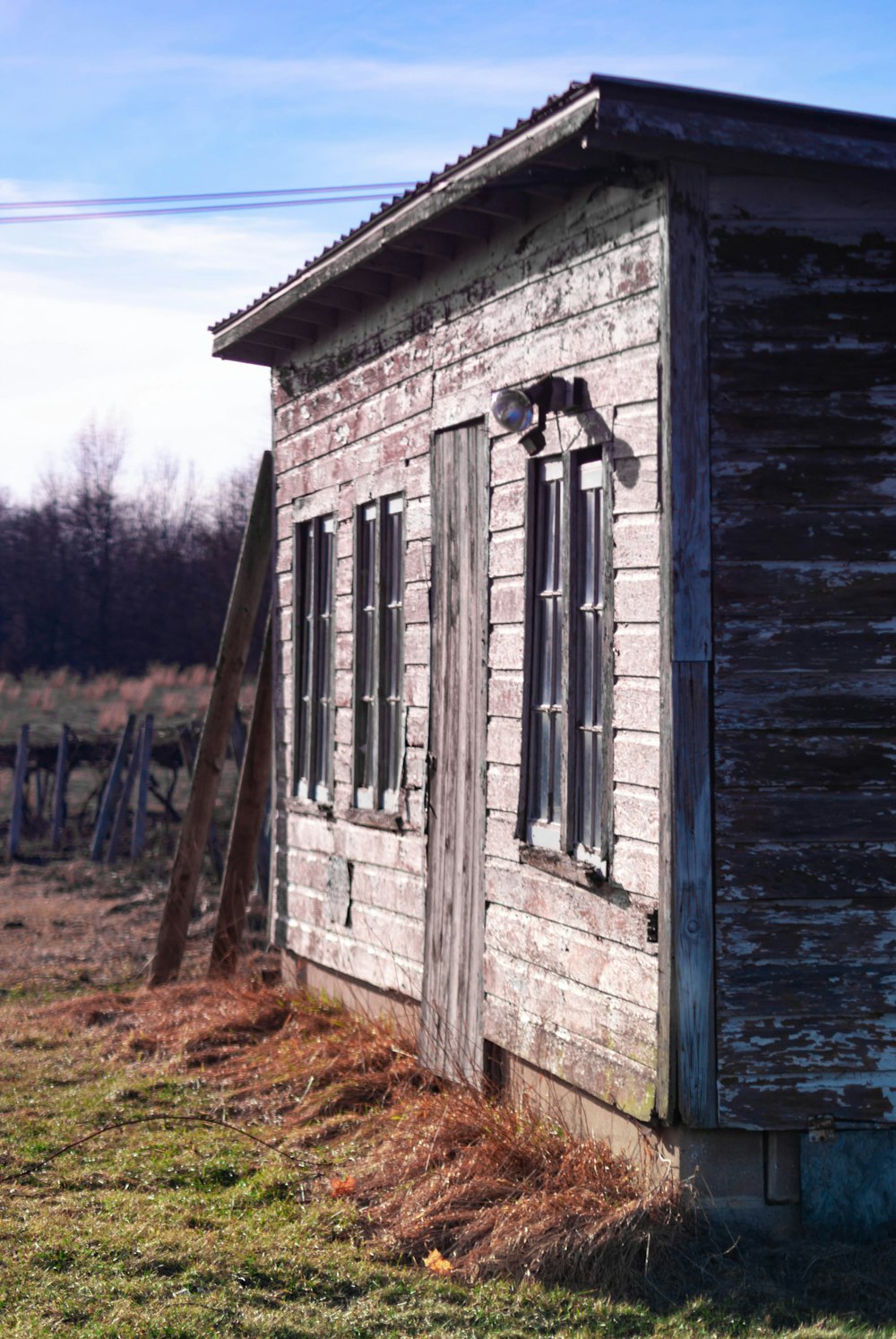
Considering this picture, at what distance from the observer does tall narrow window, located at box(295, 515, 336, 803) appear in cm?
916

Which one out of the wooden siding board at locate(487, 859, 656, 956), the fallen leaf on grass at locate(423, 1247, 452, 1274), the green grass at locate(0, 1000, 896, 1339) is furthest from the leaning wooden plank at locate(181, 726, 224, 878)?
the fallen leaf on grass at locate(423, 1247, 452, 1274)

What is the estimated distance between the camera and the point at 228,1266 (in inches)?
199

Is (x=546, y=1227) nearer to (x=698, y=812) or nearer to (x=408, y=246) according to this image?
(x=698, y=812)

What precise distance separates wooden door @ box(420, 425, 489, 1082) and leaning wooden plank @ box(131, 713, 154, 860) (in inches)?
377

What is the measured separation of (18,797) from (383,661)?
10534 millimetres

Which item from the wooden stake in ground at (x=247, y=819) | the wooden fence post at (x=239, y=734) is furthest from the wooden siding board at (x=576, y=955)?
the wooden fence post at (x=239, y=734)

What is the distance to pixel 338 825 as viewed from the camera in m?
8.71

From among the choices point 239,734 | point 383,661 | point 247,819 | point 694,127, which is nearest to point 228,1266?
point 383,661

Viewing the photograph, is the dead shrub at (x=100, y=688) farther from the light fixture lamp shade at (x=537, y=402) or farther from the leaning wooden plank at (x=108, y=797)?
the light fixture lamp shade at (x=537, y=402)

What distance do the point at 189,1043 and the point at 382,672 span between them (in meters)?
2.50

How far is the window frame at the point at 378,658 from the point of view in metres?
8.04

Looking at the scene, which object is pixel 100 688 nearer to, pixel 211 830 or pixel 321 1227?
pixel 211 830

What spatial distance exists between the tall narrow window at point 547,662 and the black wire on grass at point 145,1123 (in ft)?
6.09

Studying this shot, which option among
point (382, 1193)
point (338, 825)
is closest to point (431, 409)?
point (338, 825)
